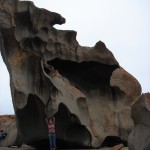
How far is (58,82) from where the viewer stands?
13625 mm

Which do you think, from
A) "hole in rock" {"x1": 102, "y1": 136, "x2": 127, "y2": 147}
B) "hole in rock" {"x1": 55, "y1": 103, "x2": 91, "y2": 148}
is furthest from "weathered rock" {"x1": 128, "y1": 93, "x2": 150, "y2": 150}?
"hole in rock" {"x1": 102, "y1": 136, "x2": 127, "y2": 147}

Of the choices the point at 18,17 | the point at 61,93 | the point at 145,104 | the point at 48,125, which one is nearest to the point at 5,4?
the point at 18,17

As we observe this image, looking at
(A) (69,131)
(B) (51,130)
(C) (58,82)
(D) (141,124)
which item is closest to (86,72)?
(C) (58,82)

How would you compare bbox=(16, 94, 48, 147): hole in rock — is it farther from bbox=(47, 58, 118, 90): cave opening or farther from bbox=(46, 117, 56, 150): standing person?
bbox=(47, 58, 118, 90): cave opening

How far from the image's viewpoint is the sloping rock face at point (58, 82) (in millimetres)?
13094

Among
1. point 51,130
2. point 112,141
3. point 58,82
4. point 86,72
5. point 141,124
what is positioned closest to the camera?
point 141,124

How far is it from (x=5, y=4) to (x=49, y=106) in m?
3.65

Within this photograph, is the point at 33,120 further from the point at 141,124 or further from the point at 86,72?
the point at 141,124

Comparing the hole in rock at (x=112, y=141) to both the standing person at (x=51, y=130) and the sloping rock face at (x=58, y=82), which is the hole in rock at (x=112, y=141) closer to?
the sloping rock face at (x=58, y=82)

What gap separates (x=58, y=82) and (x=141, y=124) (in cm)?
476

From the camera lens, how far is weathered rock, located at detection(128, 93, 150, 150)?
9125mm

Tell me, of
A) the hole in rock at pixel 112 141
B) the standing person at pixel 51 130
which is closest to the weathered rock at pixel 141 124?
the standing person at pixel 51 130

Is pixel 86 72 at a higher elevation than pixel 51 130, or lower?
higher

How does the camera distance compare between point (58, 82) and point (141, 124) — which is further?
point (58, 82)
